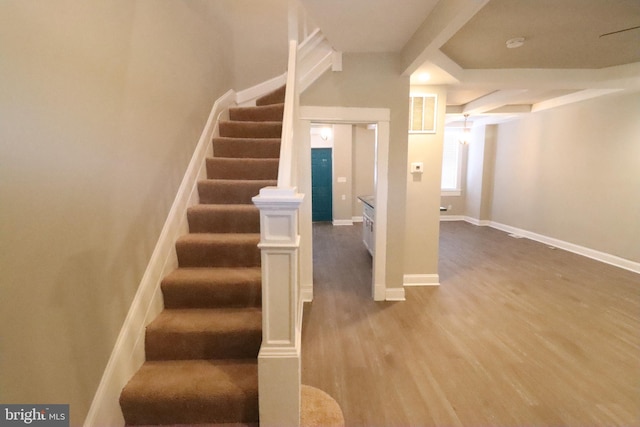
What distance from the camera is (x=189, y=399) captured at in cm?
140

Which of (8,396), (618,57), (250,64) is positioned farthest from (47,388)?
(618,57)

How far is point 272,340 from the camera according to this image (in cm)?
131

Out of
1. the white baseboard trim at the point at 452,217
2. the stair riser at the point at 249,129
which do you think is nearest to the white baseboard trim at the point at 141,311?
the stair riser at the point at 249,129

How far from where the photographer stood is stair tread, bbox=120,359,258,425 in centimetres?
139

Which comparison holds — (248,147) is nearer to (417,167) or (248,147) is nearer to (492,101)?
(417,167)

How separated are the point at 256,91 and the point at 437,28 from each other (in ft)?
7.65

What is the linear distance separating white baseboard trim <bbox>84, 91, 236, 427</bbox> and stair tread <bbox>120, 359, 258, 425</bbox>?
2.6 inches

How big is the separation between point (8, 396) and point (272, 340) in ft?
2.98

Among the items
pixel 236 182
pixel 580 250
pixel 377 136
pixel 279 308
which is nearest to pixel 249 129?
pixel 236 182

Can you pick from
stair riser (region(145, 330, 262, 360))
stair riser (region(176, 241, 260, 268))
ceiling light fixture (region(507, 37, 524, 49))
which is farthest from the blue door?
stair riser (region(145, 330, 262, 360))

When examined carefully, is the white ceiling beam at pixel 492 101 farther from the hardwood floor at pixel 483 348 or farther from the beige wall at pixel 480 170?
the hardwood floor at pixel 483 348

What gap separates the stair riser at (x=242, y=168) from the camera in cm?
250

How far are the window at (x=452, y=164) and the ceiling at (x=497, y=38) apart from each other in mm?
3845

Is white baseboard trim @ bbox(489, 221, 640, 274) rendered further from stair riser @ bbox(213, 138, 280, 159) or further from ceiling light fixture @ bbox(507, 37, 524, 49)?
stair riser @ bbox(213, 138, 280, 159)
